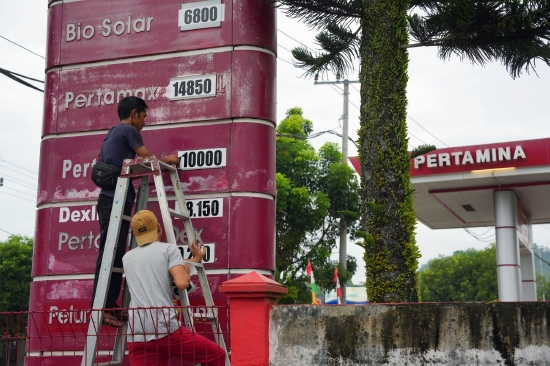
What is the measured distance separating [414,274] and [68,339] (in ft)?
11.9

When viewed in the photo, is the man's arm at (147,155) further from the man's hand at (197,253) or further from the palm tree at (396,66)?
the palm tree at (396,66)

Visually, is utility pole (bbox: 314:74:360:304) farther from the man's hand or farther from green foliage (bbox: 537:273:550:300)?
green foliage (bbox: 537:273:550:300)

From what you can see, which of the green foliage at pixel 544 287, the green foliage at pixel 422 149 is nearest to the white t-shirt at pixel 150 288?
the green foliage at pixel 422 149

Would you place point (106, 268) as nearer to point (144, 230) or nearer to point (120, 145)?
point (144, 230)

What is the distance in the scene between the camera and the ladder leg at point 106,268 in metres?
5.50

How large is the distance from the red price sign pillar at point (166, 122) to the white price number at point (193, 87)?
0.01 metres

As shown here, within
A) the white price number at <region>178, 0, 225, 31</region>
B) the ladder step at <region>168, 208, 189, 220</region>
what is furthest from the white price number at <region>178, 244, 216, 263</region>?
the white price number at <region>178, 0, 225, 31</region>

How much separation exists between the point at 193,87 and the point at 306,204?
55.3 ft

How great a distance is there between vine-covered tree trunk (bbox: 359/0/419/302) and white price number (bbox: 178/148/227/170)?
70.5 inches

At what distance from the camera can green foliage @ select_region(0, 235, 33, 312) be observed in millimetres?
35938

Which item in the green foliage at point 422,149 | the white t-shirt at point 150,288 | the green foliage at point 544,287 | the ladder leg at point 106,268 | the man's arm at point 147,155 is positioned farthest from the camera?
the green foliage at point 544,287

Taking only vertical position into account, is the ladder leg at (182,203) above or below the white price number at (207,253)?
above

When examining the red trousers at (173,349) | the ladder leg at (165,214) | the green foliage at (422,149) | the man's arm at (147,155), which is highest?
the green foliage at (422,149)

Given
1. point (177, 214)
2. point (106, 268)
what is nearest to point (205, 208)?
point (177, 214)
